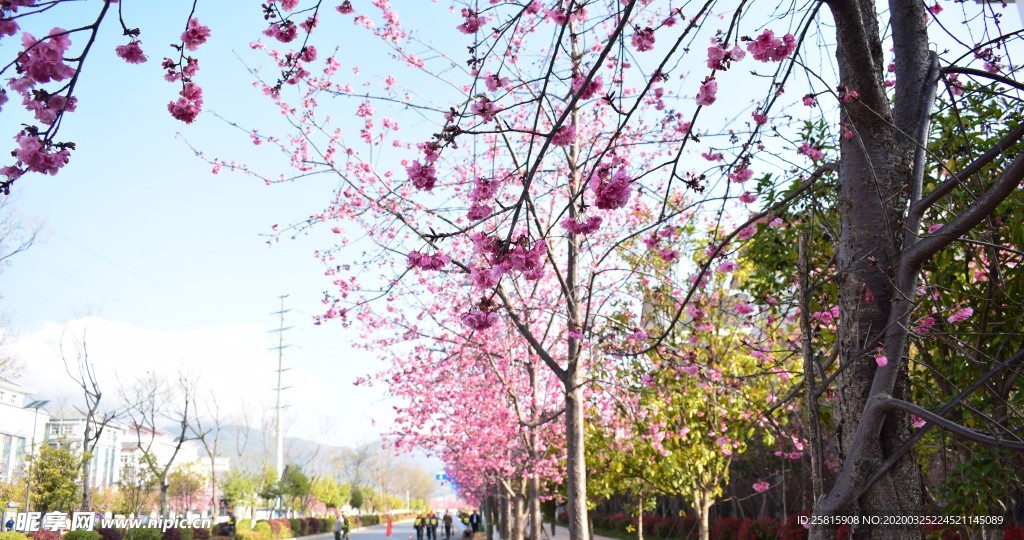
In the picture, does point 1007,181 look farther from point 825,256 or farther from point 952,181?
point 825,256

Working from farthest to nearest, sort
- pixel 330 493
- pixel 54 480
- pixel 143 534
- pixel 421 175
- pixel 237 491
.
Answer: pixel 330 493
pixel 237 491
pixel 54 480
pixel 143 534
pixel 421 175

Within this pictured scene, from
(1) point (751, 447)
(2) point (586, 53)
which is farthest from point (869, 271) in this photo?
(1) point (751, 447)

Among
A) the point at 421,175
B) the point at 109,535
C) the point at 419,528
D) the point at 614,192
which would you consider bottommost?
the point at 419,528

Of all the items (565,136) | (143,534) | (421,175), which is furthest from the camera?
(143,534)

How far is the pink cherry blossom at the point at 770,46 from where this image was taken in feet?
11.0

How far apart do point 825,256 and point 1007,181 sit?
14.7ft

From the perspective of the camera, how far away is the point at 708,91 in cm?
329

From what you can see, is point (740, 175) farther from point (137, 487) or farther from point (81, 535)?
point (137, 487)

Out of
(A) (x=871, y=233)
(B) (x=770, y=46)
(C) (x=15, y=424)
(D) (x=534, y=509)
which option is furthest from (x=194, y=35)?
(C) (x=15, y=424)

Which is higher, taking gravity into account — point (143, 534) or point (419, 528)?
point (143, 534)

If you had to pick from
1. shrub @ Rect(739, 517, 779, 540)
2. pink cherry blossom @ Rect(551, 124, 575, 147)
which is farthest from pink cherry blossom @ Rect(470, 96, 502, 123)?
shrub @ Rect(739, 517, 779, 540)

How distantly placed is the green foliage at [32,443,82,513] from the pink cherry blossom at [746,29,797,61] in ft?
82.6

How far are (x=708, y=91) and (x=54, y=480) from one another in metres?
25.2

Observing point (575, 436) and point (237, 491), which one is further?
point (237, 491)
